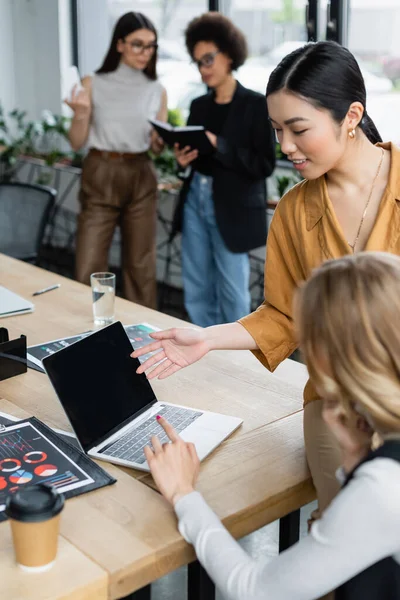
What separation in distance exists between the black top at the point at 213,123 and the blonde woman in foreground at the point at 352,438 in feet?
8.24

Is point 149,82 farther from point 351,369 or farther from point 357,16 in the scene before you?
point 351,369

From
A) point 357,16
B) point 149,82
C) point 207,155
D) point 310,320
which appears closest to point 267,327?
point 310,320

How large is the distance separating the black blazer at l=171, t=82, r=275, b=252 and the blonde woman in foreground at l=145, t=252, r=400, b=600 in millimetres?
2404

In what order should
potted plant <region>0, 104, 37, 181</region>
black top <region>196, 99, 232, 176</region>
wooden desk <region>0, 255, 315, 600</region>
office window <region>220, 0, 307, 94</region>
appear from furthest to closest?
potted plant <region>0, 104, 37, 181</region>
office window <region>220, 0, 307, 94</region>
black top <region>196, 99, 232, 176</region>
wooden desk <region>0, 255, 315, 600</region>

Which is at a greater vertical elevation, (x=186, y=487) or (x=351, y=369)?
(x=351, y=369)

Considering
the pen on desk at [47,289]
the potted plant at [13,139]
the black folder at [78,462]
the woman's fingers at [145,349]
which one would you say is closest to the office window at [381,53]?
the pen on desk at [47,289]

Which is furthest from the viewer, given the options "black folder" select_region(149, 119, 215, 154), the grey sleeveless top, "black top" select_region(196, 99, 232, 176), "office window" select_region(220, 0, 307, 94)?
"office window" select_region(220, 0, 307, 94)

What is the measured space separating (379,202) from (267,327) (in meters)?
0.34

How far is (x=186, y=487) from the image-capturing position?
1240mm

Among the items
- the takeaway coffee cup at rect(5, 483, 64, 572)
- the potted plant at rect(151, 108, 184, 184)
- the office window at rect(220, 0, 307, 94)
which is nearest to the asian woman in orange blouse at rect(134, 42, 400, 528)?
the takeaway coffee cup at rect(5, 483, 64, 572)

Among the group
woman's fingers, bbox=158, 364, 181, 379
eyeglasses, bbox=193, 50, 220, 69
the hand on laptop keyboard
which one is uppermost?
eyeglasses, bbox=193, 50, 220, 69

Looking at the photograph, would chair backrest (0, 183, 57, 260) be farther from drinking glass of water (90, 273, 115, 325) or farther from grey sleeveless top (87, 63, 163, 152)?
drinking glass of water (90, 273, 115, 325)

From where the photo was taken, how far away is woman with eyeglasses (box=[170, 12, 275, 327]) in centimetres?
339

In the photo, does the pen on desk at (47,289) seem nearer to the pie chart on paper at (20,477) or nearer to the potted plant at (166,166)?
the pie chart on paper at (20,477)
